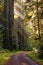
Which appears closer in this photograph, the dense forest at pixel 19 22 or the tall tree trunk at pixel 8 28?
the dense forest at pixel 19 22

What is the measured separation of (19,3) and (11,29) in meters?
15.2

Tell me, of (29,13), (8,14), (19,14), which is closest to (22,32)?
(19,14)

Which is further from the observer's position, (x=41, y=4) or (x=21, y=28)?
(x=21, y=28)

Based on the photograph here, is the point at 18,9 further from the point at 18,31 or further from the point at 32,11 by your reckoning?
the point at 32,11

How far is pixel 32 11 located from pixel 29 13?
467mm

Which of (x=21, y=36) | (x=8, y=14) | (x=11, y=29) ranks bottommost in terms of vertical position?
(x=21, y=36)

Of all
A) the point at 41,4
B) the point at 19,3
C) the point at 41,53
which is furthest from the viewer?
the point at 19,3

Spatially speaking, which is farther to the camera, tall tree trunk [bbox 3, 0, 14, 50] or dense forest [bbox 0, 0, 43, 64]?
tall tree trunk [bbox 3, 0, 14, 50]

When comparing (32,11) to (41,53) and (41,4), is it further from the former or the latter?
(41,53)

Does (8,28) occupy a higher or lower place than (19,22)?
lower

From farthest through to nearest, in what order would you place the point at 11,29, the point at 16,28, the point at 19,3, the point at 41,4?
1. the point at 19,3
2. the point at 16,28
3. the point at 11,29
4. the point at 41,4

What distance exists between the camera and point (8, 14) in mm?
34000

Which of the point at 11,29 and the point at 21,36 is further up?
the point at 11,29

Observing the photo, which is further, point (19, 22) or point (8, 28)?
point (19, 22)
